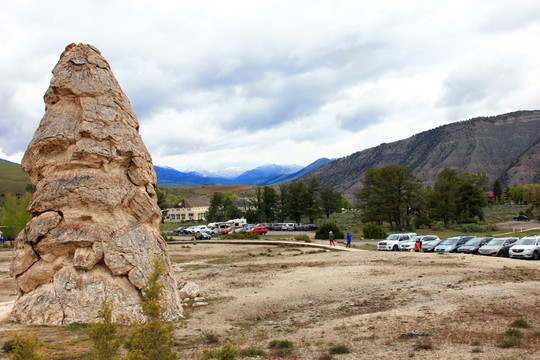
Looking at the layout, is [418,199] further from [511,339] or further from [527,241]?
[511,339]

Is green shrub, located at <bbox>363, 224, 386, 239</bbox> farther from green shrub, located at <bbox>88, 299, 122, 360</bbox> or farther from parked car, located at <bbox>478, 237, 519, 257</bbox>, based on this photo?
green shrub, located at <bbox>88, 299, 122, 360</bbox>

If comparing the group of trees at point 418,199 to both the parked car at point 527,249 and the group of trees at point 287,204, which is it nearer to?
the group of trees at point 287,204

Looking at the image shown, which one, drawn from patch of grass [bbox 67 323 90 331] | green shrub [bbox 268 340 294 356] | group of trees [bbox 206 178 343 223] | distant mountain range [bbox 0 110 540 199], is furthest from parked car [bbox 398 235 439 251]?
distant mountain range [bbox 0 110 540 199]

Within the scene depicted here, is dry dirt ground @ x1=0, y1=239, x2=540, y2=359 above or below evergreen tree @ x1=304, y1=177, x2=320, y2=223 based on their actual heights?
below

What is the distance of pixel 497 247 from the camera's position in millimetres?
27844

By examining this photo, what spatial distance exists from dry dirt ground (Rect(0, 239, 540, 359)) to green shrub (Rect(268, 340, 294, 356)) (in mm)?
156

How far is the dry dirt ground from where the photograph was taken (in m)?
9.00

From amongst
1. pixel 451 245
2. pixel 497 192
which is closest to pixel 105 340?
pixel 451 245

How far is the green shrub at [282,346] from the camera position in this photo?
9039mm

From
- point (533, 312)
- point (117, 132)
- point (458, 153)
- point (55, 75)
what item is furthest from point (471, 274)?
point (458, 153)

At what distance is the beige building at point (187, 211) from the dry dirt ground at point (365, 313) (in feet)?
340

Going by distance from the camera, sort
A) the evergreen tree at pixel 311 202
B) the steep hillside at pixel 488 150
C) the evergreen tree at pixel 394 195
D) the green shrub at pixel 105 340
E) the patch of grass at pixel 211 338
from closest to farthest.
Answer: the green shrub at pixel 105 340 < the patch of grass at pixel 211 338 < the evergreen tree at pixel 394 195 < the evergreen tree at pixel 311 202 < the steep hillside at pixel 488 150

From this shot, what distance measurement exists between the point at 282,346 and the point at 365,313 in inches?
167

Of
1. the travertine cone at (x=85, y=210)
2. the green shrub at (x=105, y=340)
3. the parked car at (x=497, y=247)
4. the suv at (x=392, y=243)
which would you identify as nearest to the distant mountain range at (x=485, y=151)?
the suv at (x=392, y=243)
